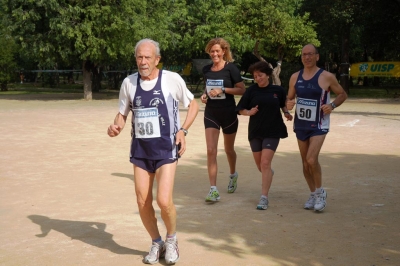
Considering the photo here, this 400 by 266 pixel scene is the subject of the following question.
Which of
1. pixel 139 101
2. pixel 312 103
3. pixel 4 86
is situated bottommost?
pixel 4 86

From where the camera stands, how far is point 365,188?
30.0 feet

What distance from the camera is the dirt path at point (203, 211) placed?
234 inches

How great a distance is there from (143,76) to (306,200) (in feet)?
12.2

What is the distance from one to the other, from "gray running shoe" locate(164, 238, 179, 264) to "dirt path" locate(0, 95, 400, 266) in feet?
0.46

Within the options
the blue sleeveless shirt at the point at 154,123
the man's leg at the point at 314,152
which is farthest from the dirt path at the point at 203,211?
the blue sleeveless shirt at the point at 154,123

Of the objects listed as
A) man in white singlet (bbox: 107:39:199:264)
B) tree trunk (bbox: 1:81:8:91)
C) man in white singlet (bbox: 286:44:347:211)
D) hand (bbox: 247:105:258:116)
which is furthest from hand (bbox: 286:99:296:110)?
tree trunk (bbox: 1:81:8:91)

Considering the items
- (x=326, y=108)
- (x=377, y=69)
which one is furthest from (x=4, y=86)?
(x=326, y=108)

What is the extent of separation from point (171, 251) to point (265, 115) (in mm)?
2857

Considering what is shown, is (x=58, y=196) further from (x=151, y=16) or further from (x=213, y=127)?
(x=151, y=16)

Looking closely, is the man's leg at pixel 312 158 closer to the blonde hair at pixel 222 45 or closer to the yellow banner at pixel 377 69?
the blonde hair at pixel 222 45

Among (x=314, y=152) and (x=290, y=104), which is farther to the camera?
(x=290, y=104)

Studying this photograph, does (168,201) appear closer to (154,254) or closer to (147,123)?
(154,254)

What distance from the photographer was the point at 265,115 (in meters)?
7.96

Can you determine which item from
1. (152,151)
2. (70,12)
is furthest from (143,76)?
(70,12)
